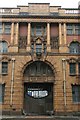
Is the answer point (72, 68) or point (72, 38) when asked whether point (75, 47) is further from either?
point (72, 68)

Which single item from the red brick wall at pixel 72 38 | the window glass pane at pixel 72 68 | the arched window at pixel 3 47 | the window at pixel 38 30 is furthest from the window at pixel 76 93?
the arched window at pixel 3 47

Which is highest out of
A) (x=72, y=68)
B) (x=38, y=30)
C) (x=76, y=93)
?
(x=38, y=30)

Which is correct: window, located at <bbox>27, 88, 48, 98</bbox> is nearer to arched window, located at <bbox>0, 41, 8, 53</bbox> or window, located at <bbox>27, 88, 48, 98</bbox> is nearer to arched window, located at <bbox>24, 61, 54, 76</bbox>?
arched window, located at <bbox>24, 61, 54, 76</bbox>

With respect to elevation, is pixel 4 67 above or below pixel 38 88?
above

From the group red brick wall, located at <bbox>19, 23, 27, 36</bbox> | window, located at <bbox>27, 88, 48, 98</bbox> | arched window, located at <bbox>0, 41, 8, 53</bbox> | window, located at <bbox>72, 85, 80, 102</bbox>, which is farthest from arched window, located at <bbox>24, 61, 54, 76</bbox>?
red brick wall, located at <bbox>19, 23, 27, 36</bbox>

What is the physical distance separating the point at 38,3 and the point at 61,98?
11761 millimetres

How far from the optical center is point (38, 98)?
31.6 m

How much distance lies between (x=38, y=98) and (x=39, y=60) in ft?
14.9

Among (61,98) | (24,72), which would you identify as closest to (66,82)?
(61,98)

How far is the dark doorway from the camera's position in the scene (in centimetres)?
3081

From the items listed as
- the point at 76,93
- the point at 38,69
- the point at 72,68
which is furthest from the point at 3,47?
the point at 76,93

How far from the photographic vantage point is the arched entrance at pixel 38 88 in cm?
3083

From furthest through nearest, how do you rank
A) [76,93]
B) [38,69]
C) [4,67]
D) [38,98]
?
[38,98], [38,69], [4,67], [76,93]

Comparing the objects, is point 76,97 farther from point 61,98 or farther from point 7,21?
point 7,21
